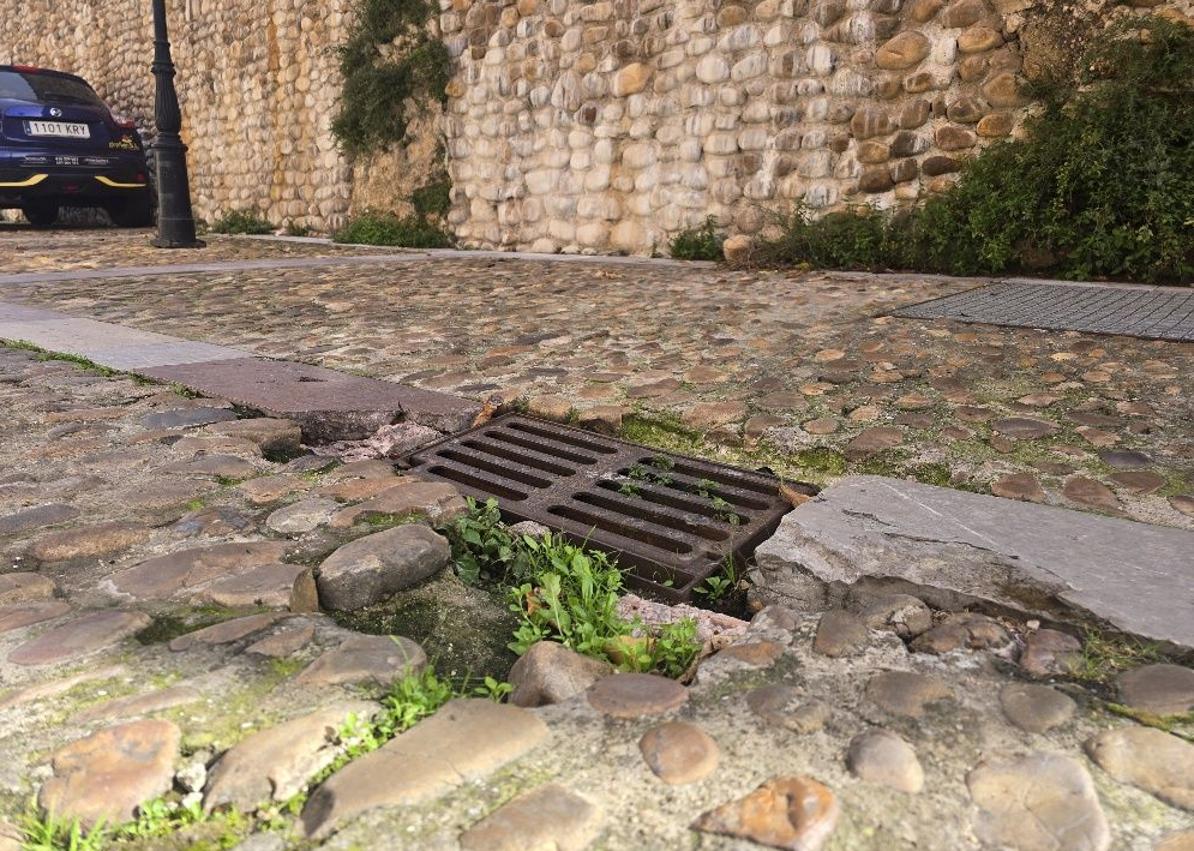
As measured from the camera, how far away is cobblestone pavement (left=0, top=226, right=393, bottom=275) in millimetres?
7071

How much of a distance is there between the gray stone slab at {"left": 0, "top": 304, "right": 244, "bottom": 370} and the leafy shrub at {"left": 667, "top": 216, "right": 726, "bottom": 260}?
3.64 meters

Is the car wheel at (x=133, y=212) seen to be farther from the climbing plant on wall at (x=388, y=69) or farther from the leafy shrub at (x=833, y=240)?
the leafy shrub at (x=833, y=240)

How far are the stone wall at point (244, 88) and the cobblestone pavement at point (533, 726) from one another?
8.38 metres

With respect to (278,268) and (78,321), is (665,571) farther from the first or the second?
(278,268)

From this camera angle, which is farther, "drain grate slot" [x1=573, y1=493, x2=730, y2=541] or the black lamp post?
the black lamp post

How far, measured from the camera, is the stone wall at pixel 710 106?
16.4 feet

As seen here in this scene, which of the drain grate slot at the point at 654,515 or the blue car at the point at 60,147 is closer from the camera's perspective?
the drain grate slot at the point at 654,515

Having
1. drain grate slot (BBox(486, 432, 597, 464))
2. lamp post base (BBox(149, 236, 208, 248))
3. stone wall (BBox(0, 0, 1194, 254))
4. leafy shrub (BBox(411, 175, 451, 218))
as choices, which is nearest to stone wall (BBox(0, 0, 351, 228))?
stone wall (BBox(0, 0, 1194, 254))

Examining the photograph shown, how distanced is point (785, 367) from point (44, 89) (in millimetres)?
10663

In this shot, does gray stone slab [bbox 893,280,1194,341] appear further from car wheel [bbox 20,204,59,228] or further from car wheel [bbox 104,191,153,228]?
car wheel [bbox 20,204,59,228]

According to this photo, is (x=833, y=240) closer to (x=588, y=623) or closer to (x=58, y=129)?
(x=588, y=623)

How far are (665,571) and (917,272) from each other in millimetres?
3981

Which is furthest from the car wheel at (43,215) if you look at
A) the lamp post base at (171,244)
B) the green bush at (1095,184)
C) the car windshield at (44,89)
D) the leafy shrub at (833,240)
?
the green bush at (1095,184)

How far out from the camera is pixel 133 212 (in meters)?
11.7
